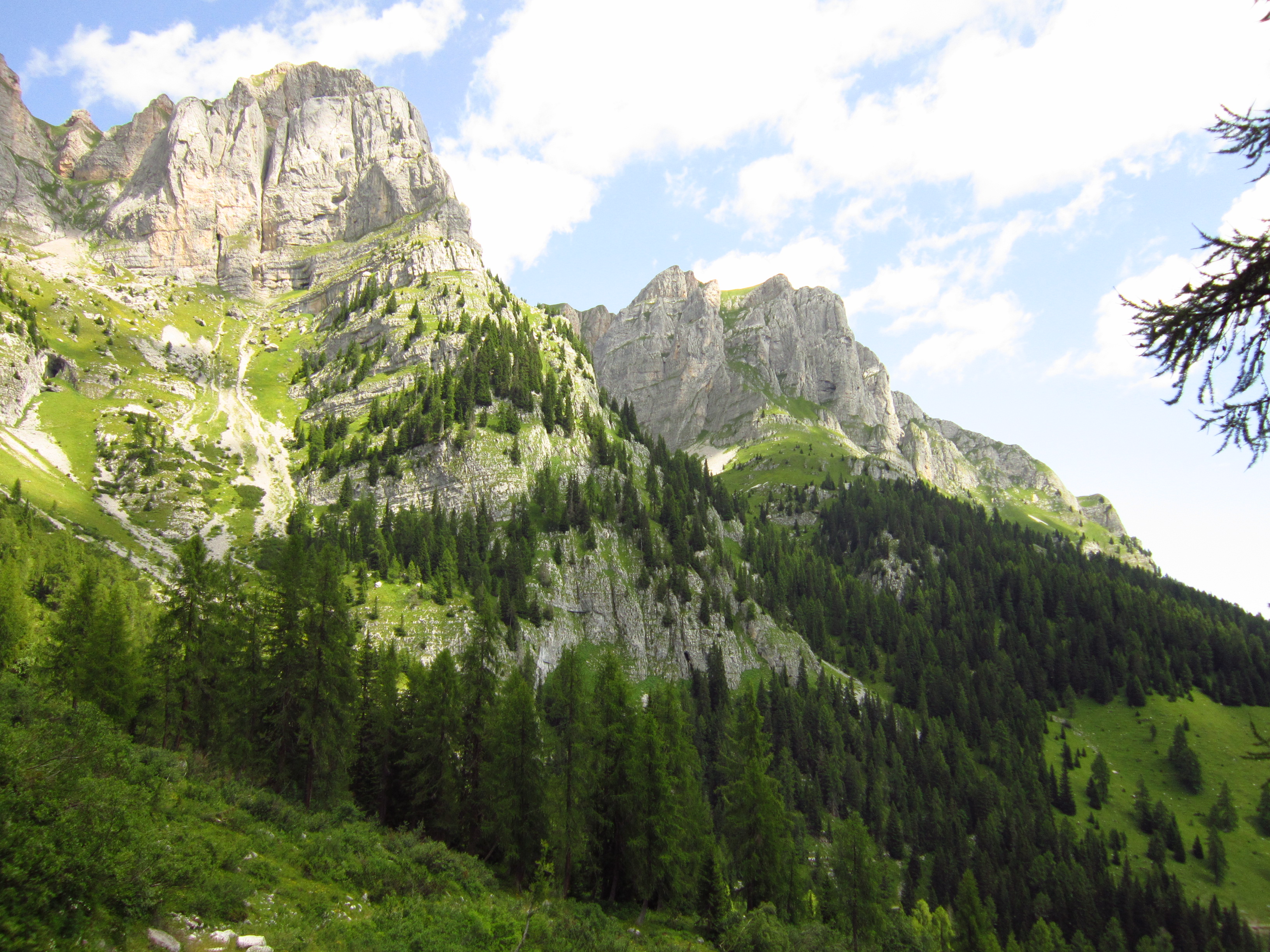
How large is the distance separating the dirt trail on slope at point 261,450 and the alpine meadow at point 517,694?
4.22ft

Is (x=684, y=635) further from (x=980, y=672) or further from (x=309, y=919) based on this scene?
(x=309, y=919)

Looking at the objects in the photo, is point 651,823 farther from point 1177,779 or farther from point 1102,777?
point 1177,779

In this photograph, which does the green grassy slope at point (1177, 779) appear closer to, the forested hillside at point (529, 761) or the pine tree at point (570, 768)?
the forested hillside at point (529, 761)

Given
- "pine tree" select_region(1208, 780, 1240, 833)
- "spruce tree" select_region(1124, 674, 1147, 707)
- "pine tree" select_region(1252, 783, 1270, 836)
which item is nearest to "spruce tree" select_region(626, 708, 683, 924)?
"pine tree" select_region(1208, 780, 1240, 833)

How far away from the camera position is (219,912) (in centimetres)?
1504

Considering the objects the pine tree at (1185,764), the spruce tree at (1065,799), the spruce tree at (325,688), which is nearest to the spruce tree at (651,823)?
the spruce tree at (325,688)

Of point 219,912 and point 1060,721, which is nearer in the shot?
point 219,912

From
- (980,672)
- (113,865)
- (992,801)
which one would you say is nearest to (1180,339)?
(113,865)

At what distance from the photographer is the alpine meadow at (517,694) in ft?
62.3

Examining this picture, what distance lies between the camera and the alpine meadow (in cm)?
1900

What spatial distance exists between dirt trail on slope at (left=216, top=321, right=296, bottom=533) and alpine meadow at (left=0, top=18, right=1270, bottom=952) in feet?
4.22

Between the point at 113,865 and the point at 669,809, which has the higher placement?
the point at 113,865

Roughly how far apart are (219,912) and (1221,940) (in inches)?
4737

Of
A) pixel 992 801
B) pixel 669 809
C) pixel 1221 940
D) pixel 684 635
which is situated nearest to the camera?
pixel 669 809
